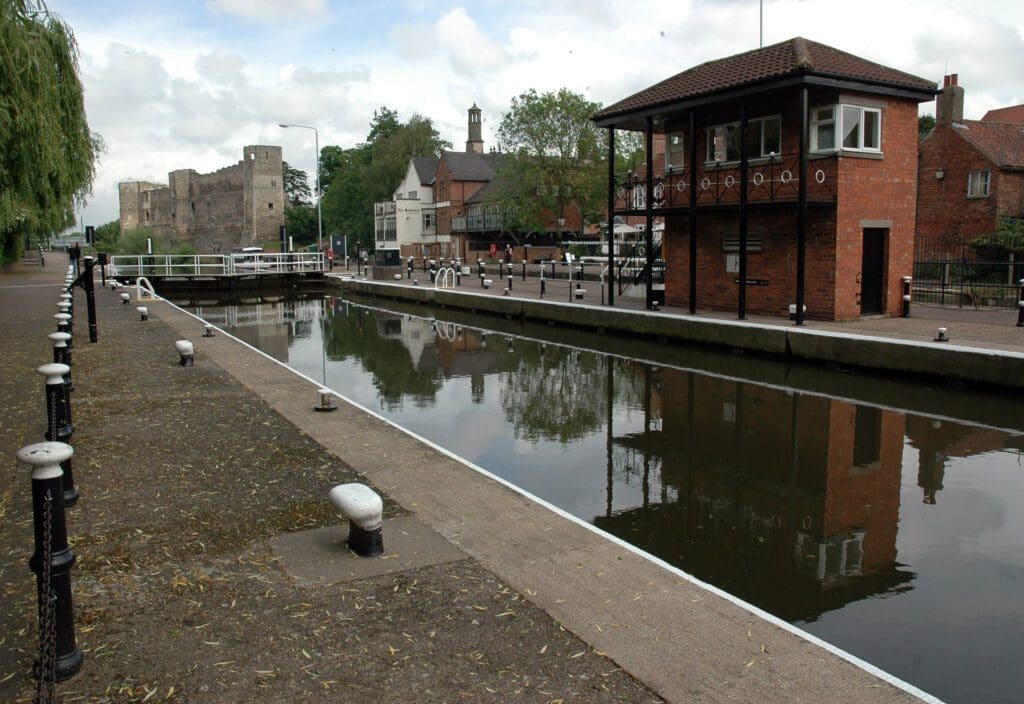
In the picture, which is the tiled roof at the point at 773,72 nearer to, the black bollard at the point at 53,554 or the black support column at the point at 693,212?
the black support column at the point at 693,212

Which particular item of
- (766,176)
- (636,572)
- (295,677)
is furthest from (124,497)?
(766,176)

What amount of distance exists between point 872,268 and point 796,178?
2973 millimetres

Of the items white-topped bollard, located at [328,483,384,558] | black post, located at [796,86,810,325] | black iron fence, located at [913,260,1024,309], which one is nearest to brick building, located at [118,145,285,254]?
black iron fence, located at [913,260,1024,309]

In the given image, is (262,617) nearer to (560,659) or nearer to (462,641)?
(462,641)

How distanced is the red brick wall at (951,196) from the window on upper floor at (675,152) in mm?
Answer: 15094

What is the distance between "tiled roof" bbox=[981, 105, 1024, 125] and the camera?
1983 inches

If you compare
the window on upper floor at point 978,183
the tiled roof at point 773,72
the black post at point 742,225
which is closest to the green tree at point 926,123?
the window on upper floor at point 978,183

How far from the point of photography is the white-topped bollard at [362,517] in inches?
218

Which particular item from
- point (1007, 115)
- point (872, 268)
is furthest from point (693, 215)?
point (1007, 115)

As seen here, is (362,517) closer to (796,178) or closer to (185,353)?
(185,353)

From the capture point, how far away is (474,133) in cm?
8188

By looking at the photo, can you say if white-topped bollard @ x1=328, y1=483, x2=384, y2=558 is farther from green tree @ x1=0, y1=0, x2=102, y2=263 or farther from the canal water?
green tree @ x1=0, y1=0, x2=102, y2=263

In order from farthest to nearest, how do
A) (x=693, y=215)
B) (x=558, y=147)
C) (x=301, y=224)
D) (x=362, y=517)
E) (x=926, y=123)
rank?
→ (x=301, y=224)
(x=926, y=123)
(x=558, y=147)
(x=693, y=215)
(x=362, y=517)

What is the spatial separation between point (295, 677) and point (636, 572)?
229 cm
